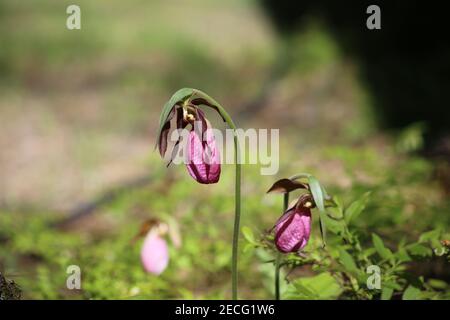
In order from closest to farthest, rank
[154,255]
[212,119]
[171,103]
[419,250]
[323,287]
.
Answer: [171,103] → [419,250] → [323,287] → [154,255] → [212,119]

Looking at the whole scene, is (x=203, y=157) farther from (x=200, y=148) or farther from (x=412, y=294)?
(x=412, y=294)

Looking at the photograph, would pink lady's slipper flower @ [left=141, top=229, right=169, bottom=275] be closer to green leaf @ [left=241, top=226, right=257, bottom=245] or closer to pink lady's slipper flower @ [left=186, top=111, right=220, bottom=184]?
green leaf @ [left=241, top=226, right=257, bottom=245]

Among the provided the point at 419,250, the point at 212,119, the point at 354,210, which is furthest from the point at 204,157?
the point at 212,119

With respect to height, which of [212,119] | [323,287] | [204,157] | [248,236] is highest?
[212,119]

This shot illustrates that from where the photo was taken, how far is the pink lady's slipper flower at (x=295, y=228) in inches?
36.2

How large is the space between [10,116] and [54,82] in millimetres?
865

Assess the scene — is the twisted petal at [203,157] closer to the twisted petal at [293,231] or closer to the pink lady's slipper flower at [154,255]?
the twisted petal at [293,231]

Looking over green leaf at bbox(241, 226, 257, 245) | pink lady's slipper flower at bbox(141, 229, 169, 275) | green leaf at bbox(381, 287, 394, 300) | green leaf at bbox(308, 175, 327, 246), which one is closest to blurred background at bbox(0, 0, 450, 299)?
pink lady's slipper flower at bbox(141, 229, 169, 275)

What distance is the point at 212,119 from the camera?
3.84m

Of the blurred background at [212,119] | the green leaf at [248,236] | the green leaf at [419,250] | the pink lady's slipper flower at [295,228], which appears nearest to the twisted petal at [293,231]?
the pink lady's slipper flower at [295,228]

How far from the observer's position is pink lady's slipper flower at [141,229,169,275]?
51.8 inches

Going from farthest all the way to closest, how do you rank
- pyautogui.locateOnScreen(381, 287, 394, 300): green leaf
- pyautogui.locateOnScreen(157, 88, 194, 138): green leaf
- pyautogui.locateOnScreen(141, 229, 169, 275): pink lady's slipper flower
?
pyautogui.locateOnScreen(141, 229, 169, 275): pink lady's slipper flower < pyautogui.locateOnScreen(381, 287, 394, 300): green leaf < pyautogui.locateOnScreen(157, 88, 194, 138): green leaf

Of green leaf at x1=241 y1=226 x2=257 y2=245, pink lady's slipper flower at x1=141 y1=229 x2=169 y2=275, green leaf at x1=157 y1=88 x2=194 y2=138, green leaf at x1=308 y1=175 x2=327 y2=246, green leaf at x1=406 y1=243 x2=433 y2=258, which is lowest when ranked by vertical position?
pink lady's slipper flower at x1=141 y1=229 x2=169 y2=275

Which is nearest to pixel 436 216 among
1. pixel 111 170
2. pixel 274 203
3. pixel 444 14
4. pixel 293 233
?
pixel 274 203
